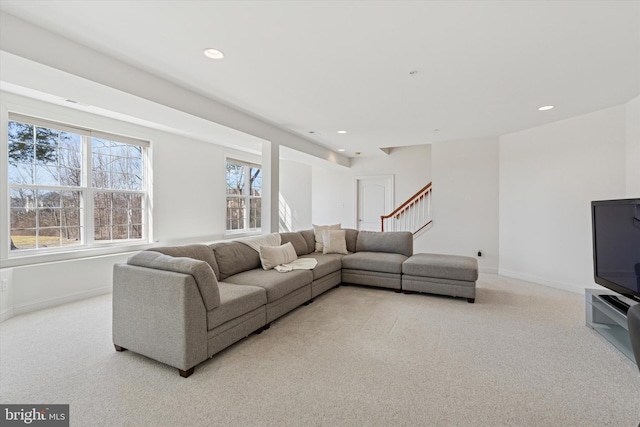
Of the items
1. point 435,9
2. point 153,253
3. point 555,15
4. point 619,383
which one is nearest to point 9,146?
point 153,253

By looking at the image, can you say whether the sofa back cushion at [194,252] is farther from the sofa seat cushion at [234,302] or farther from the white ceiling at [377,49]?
the white ceiling at [377,49]

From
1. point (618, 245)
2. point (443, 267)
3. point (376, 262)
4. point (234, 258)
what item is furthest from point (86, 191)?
point (618, 245)

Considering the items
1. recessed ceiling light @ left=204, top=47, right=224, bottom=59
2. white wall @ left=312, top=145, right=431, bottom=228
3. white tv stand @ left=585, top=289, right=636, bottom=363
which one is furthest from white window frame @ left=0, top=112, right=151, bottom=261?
→ white tv stand @ left=585, top=289, right=636, bottom=363

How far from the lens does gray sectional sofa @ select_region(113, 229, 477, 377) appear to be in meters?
2.09

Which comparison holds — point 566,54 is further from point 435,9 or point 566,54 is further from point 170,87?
point 170,87

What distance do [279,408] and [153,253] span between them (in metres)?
1.51

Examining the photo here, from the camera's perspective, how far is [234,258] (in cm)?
332

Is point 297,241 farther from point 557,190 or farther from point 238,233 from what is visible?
point 557,190

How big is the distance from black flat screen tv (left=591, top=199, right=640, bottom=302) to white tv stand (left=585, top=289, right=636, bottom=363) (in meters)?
0.16

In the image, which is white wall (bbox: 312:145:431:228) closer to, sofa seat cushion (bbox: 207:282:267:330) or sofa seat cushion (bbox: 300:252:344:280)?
sofa seat cushion (bbox: 300:252:344:280)

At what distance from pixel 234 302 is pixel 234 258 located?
0.96 meters

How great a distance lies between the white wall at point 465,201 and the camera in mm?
5270

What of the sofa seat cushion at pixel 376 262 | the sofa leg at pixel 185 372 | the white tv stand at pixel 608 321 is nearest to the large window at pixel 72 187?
the sofa leg at pixel 185 372

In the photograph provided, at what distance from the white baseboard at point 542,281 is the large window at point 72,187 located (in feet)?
19.3
